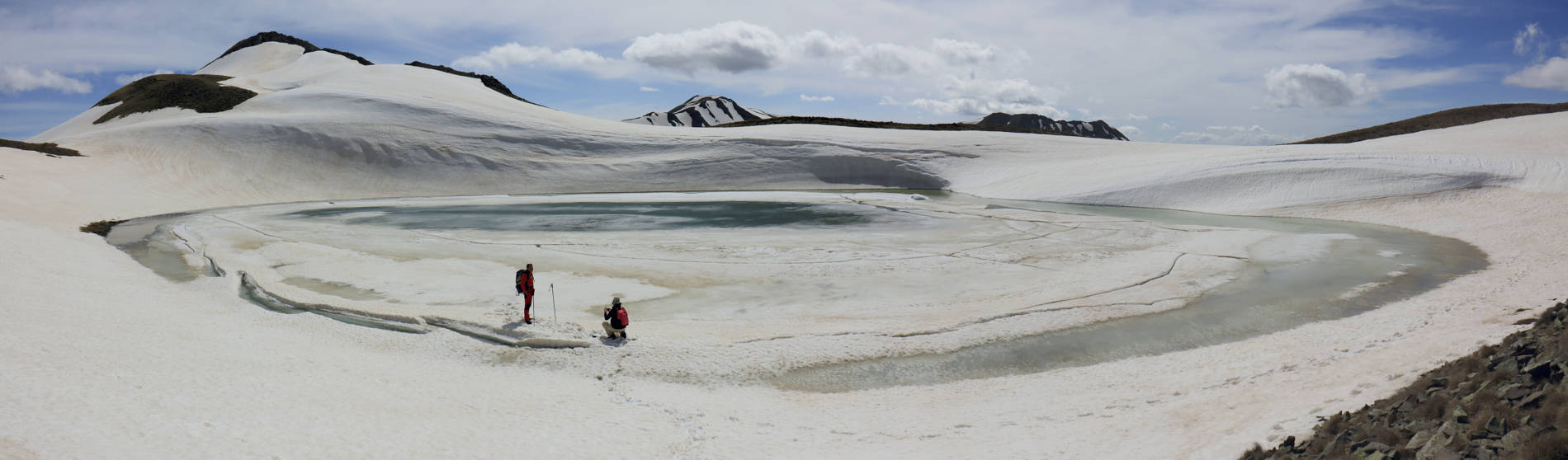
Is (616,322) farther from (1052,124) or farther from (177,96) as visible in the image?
(1052,124)

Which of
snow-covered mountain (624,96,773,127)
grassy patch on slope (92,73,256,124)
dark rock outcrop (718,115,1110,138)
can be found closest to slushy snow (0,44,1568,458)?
grassy patch on slope (92,73,256,124)

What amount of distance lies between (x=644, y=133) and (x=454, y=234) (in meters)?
23.6

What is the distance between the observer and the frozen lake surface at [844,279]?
7.76 meters

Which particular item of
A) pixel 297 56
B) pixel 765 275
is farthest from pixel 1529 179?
pixel 297 56

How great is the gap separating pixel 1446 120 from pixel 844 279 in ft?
140

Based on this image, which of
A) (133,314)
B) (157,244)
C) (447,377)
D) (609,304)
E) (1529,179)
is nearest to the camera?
(447,377)

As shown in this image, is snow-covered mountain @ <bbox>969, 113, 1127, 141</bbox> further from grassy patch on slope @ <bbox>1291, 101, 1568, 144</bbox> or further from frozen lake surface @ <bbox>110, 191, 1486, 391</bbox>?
frozen lake surface @ <bbox>110, 191, 1486, 391</bbox>

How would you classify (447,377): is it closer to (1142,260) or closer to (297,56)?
(1142,260)

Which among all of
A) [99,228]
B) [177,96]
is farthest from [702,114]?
[99,228]

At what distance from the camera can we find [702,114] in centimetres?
9769

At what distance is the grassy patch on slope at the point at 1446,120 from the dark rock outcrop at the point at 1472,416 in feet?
127

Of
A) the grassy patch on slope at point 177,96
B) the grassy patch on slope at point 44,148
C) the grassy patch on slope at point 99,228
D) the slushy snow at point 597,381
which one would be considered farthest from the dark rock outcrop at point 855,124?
the grassy patch on slope at point 99,228

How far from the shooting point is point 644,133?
3966 cm

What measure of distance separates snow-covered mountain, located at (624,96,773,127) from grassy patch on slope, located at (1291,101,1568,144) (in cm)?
6196
